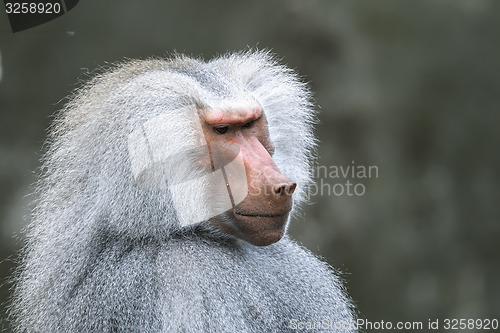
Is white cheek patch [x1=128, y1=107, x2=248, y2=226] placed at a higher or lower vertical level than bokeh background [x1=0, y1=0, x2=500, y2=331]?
higher

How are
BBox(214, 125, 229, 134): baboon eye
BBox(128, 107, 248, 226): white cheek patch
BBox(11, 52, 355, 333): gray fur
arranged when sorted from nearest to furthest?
BBox(11, 52, 355, 333): gray fur
BBox(128, 107, 248, 226): white cheek patch
BBox(214, 125, 229, 134): baboon eye

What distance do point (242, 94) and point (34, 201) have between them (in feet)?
3.89

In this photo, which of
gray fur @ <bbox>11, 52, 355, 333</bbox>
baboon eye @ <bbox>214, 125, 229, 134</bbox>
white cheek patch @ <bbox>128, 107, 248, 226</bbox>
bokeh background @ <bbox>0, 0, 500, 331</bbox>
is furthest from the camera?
bokeh background @ <bbox>0, 0, 500, 331</bbox>

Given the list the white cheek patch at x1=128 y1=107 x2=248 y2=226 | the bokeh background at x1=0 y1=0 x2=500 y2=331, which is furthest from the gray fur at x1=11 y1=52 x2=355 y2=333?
the bokeh background at x1=0 y1=0 x2=500 y2=331

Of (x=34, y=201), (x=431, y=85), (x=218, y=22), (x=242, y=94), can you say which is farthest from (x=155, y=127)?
(x=431, y=85)

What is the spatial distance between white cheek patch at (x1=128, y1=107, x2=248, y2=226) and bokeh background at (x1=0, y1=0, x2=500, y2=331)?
369 centimetres

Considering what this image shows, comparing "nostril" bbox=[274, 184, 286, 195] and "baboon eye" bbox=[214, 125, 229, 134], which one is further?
"baboon eye" bbox=[214, 125, 229, 134]

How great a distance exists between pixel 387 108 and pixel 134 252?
4.52 m

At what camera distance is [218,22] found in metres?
6.76

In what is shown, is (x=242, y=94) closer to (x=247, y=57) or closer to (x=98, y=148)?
(x=247, y=57)

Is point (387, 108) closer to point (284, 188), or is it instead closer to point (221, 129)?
point (221, 129)

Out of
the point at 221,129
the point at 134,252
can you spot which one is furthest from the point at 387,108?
the point at 134,252

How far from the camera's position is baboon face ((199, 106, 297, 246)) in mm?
2908

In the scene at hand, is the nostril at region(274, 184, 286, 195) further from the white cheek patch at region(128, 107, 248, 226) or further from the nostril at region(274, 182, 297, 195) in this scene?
→ the white cheek patch at region(128, 107, 248, 226)
